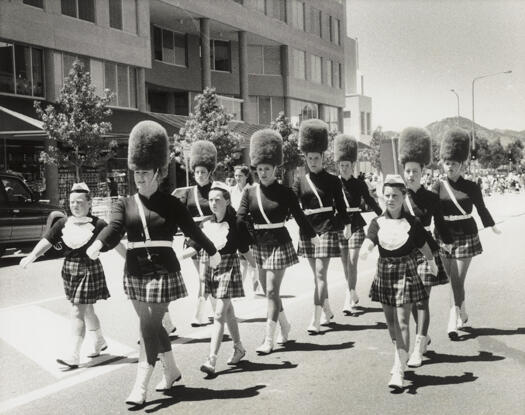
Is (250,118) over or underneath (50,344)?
over

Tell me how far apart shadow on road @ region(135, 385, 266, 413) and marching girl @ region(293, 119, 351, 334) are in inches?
72.9

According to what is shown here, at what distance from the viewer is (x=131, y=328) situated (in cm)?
709

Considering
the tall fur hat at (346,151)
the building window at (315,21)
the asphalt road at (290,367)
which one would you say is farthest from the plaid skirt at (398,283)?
the building window at (315,21)

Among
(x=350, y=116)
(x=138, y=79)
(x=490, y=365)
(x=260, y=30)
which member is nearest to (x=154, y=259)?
(x=490, y=365)

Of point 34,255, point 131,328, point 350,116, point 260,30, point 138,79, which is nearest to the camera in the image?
point 34,255

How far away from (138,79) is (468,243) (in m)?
24.8

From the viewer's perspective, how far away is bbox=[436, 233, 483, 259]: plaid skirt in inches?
261

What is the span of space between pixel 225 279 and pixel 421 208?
76.5 inches

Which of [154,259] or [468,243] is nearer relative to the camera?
[154,259]

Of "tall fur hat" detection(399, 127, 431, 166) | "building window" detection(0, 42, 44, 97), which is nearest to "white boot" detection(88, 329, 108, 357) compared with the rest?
"tall fur hat" detection(399, 127, 431, 166)

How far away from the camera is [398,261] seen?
523 centimetres

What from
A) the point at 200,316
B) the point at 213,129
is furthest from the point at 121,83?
the point at 200,316

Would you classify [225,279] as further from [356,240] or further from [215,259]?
[356,240]

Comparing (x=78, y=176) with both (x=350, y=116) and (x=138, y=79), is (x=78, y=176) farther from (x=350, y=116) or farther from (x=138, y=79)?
(x=350, y=116)
